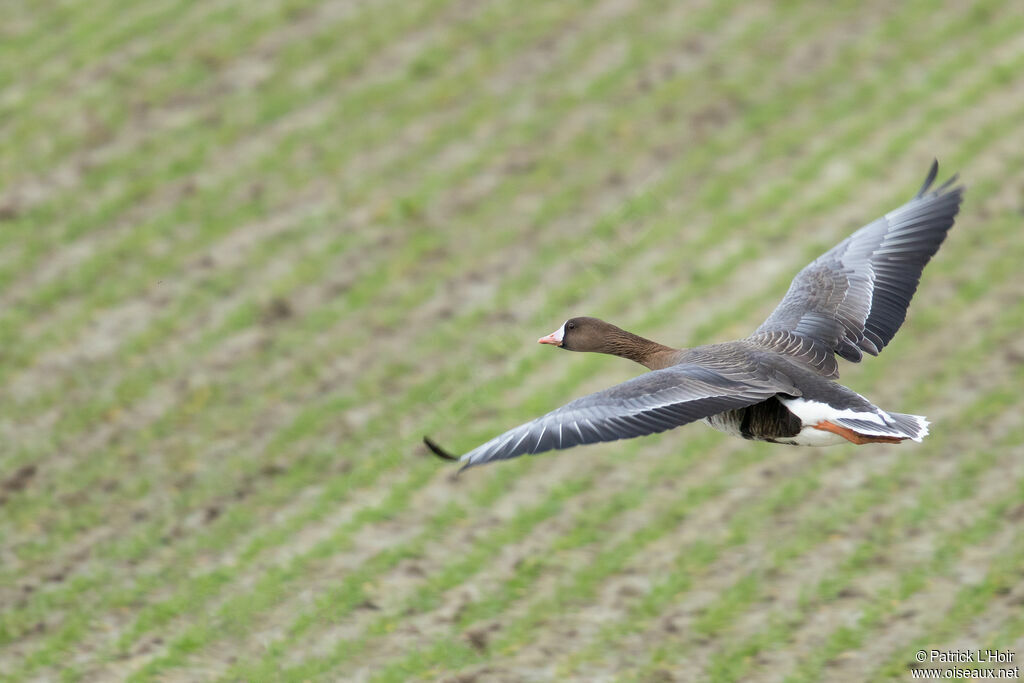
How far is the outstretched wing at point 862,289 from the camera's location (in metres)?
8.97

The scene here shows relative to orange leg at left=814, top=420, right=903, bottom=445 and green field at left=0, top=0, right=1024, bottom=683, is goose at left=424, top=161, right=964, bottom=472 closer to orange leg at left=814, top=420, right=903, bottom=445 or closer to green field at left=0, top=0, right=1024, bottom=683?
orange leg at left=814, top=420, right=903, bottom=445

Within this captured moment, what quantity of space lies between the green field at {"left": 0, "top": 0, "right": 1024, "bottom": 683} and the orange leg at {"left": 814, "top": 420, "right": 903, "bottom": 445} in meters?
1.97

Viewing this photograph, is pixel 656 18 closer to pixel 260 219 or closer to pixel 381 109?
pixel 381 109

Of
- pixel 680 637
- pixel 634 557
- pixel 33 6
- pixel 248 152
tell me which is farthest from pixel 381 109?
pixel 680 637

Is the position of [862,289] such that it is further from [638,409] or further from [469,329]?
[469,329]

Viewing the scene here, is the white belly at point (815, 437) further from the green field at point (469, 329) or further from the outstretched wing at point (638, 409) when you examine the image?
the green field at point (469, 329)

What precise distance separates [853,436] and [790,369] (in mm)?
754

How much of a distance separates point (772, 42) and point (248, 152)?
782 cm

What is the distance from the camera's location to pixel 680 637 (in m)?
9.23

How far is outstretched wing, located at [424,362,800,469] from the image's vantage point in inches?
284

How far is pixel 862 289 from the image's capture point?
933 centimetres

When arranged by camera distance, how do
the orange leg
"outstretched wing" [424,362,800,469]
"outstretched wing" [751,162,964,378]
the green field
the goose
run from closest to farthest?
"outstretched wing" [424,362,800,469] < the goose < the orange leg < "outstretched wing" [751,162,964,378] < the green field

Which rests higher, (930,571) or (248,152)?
(248,152)

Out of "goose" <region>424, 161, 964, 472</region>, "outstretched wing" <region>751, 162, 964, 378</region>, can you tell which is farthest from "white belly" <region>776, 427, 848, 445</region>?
"outstretched wing" <region>751, 162, 964, 378</region>
